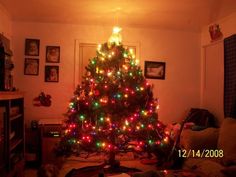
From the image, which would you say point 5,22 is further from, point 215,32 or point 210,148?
point 210,148

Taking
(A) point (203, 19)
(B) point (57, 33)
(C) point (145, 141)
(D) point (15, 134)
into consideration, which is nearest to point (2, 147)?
(D) point (15, 134)

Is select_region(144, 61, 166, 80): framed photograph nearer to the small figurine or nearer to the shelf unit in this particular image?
the small figurine

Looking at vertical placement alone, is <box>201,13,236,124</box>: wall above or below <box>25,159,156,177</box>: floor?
above

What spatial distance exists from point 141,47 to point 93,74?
1.69 metres

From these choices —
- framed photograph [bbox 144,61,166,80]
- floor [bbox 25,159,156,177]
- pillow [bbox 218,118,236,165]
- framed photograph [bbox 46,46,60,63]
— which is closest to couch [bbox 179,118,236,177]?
pillow [bbox 218,118,236,165]

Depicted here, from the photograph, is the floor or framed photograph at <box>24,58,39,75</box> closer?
the floor

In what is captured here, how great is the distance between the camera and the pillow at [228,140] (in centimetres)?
273

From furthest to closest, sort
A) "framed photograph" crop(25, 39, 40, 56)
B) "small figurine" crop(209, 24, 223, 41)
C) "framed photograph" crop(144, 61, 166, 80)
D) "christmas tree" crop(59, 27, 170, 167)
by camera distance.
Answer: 1. "framed photograph" crop(144, 61, 166, 80)
2. "framed photograph" crop(25, 39, 40, 56)
3. "small figurine" crop(209, 24, 223, 41)
4. "christmas tree" crop(59, 27, 170, 167)

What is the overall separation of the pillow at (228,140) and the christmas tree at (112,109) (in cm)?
71

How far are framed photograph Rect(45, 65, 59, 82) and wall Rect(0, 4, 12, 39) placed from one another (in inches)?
32.3

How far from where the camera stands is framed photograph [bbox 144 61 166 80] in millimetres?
4379

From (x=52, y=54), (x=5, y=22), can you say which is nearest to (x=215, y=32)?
(x=52, y=54)

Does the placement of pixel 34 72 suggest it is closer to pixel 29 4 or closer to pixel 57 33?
pixel 57 33

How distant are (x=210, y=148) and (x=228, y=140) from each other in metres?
0.36
